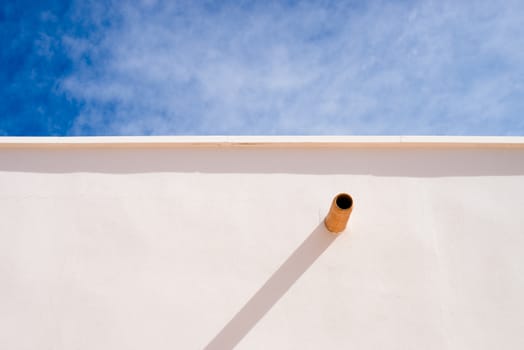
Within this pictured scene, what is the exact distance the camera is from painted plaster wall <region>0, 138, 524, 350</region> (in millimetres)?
3352

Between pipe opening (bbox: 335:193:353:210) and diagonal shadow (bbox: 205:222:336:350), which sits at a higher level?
pipe opening (bbox: 335:193:353:210)

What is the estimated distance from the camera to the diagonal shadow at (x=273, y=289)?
3322 millimetres

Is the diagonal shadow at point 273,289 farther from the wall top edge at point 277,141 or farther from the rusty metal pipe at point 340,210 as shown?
the wall top edge at point 277,141

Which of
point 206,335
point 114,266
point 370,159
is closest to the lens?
point 206,335

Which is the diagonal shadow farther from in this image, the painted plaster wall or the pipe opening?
the pipe opening

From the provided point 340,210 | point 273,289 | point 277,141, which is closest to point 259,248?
Answer: point 273,289

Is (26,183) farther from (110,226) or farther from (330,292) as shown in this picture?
(330,292)

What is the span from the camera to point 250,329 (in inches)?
132

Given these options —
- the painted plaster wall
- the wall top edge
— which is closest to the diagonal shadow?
the painted plaster wall

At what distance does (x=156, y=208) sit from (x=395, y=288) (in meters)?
2.60

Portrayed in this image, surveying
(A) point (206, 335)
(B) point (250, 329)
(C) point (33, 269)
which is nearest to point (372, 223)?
(B) point (250, 329)

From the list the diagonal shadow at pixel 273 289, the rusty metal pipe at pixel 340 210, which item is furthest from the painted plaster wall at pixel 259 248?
the rusty metal pipe at pixel 340 210

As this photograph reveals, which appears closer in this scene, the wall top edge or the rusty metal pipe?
the rusty metal pipe

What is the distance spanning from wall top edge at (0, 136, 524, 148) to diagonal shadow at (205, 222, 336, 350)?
99 cm
